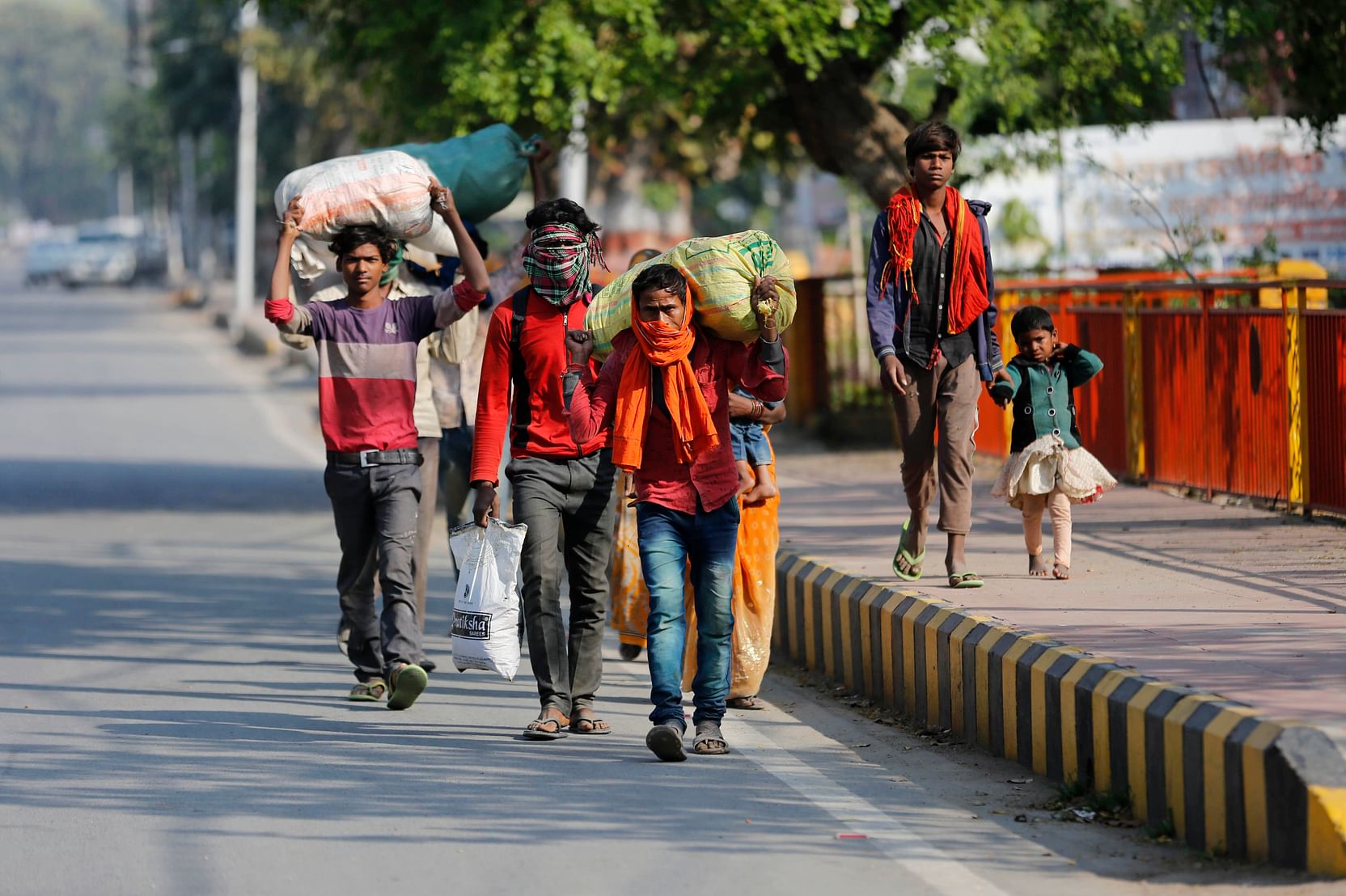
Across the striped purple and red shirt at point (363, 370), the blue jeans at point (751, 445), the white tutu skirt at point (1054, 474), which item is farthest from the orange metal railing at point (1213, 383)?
the striped purple and red shirt at point (363, 370)

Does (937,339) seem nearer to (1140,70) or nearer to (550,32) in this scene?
(550,32)

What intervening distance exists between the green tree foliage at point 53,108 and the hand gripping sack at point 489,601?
172079mm

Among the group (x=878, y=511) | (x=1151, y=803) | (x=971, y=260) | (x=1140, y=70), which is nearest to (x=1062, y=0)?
(x=1140, y=70)

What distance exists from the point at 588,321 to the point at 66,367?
2697 centimetres

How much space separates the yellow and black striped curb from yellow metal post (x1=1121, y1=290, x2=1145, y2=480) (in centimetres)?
421

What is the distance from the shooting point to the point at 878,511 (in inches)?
470

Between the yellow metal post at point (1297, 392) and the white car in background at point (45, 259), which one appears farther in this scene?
the white car in background at point (45, 259)

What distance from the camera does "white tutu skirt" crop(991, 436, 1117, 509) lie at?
853 cm

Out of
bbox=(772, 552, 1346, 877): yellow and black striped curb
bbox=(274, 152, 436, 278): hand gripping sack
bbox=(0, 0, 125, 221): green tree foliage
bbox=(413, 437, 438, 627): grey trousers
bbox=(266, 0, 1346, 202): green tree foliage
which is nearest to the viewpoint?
bbox=(772, 552, 1346, 877): yellow and black striped curb

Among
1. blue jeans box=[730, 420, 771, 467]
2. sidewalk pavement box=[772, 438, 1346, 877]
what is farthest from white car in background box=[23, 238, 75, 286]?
blue jeans box=[730, 420, 771, 467]

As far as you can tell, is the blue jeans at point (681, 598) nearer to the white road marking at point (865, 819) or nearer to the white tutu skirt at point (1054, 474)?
the white road marking at point (865, 819)

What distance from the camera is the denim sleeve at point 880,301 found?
8250 millimetres

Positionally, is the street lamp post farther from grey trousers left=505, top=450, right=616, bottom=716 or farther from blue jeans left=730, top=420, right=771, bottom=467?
grey trousers left=505, top=450, right=616, bottom=716

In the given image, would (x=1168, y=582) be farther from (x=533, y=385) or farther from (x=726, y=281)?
(x=533, y=385)
